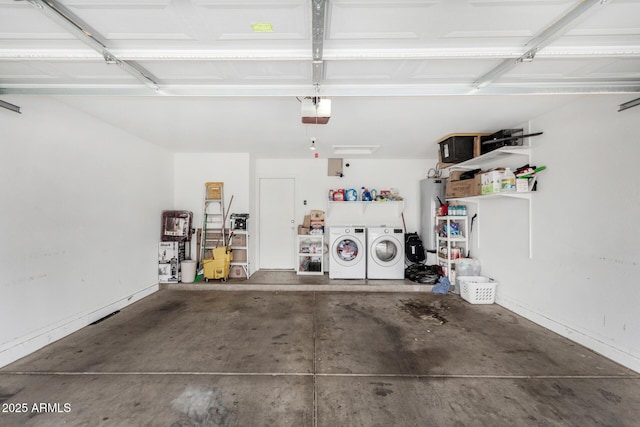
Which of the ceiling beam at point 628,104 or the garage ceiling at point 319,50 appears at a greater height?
the garage ceiling at point 319,50

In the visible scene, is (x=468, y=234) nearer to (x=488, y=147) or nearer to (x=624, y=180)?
(x=488, y=147)

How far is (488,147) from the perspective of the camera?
11.1ft

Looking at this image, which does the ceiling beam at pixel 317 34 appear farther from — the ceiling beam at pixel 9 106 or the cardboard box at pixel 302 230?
the cardboard box at pixel 302 230

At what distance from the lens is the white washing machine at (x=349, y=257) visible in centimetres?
460

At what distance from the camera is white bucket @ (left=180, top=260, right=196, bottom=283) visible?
4328 millimetres

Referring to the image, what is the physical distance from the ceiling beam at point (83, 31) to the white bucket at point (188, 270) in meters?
3.22

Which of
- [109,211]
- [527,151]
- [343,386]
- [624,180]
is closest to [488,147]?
[527,151]

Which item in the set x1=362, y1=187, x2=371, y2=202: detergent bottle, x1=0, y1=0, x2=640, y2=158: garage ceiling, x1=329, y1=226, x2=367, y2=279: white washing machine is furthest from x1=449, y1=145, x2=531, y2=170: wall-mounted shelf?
x1=329, y1=226, x2=367, y2=279: white washing machine

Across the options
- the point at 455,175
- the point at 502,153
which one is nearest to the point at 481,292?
the point at 455,175

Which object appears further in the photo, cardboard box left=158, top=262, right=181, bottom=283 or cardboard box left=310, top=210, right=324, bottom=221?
cardboard box left=310, top=210, right=324, bottom=221

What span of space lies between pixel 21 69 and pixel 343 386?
3207 millimetres

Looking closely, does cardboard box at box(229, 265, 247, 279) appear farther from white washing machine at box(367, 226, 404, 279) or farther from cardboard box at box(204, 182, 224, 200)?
white washing machine at box(367, 226, 404, 279)

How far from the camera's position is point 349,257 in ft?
15.3

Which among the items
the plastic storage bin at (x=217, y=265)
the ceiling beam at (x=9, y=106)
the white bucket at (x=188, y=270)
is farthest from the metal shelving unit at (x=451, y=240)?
the ceiling beam at (x=9, y=106)
